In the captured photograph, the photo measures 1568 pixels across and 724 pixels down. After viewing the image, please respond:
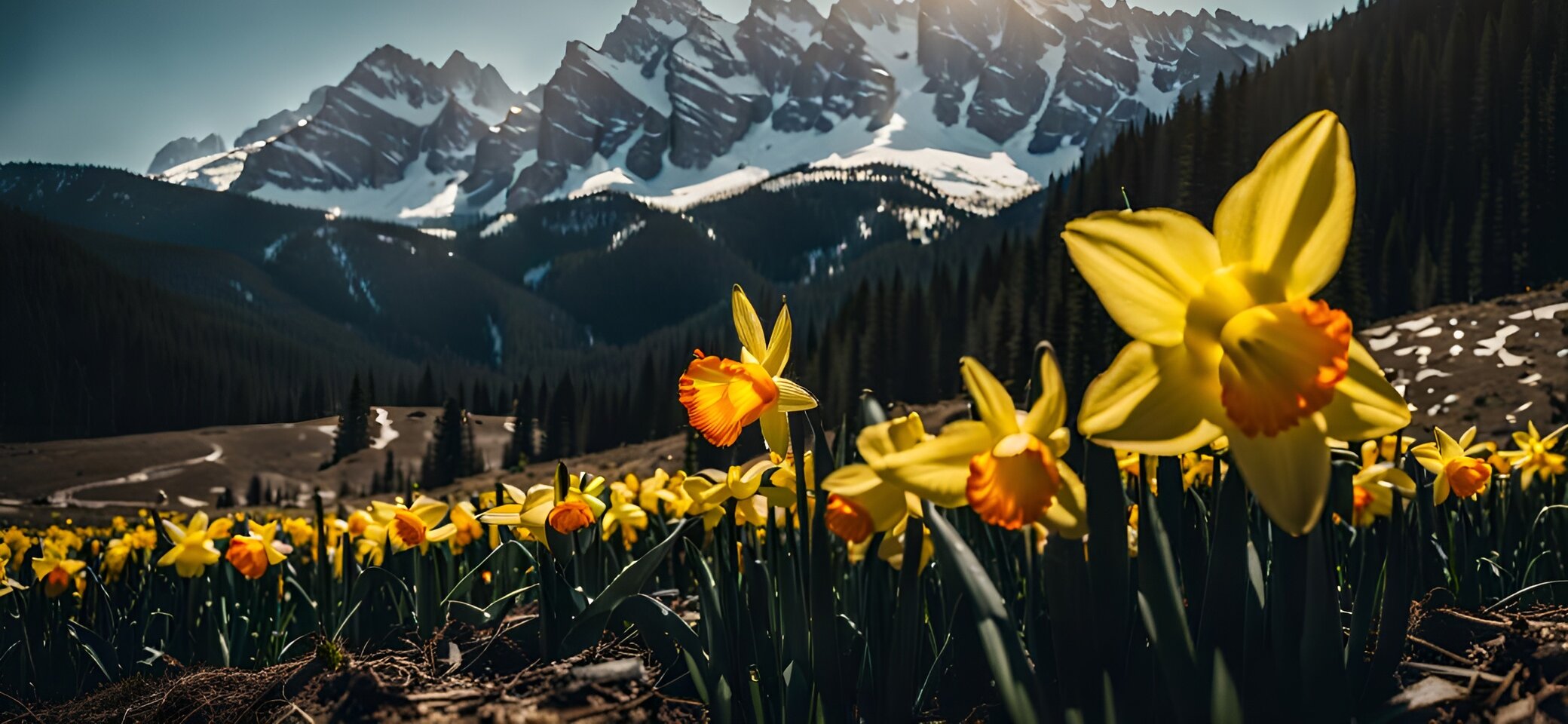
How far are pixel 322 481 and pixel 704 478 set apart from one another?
236 feet

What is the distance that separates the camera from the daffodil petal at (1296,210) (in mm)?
945

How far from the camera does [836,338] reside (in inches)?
2046

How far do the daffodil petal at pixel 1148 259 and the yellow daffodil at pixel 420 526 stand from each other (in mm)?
2398

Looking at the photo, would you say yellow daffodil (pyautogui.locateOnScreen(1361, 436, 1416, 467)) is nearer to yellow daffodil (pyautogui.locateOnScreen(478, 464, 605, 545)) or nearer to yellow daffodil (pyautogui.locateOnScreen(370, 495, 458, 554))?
yellow daffodil (pyautogui.locateOnScreen(478, 464, 605, 545))

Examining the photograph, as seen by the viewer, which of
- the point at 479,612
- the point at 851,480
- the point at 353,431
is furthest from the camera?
the point at 353,431

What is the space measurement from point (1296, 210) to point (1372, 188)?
189 ft

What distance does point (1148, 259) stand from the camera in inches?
38.8

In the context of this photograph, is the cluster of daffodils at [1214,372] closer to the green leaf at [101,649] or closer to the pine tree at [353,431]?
the green leaf at [101,649]

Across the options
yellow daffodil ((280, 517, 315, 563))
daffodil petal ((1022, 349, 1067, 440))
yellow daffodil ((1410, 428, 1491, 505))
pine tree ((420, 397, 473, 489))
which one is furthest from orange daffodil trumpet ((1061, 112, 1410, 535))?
pine tree ((420, 397, 473, 489))

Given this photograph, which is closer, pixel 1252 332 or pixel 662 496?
pixel 1252 332

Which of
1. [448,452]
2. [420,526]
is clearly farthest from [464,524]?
[448,452]

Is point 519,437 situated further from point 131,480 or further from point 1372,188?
point 1372,188

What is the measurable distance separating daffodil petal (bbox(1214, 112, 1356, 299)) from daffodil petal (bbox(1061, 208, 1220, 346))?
4cm

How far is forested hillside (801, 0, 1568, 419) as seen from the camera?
37.3 meters
